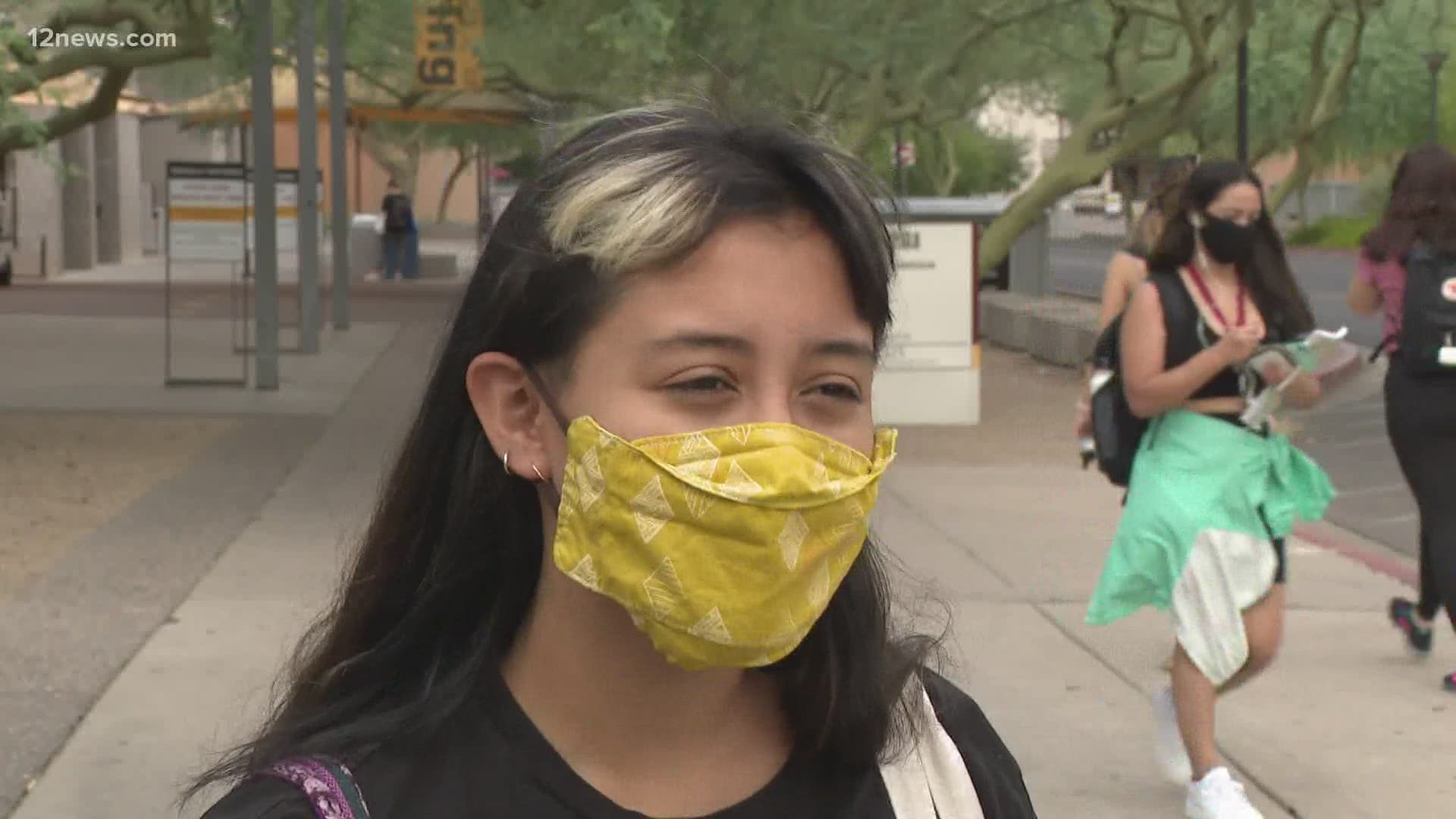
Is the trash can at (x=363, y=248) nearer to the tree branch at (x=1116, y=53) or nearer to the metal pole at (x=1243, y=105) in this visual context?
the tree branch at (x=1116, y=53)

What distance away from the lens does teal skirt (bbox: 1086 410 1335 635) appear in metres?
5.63

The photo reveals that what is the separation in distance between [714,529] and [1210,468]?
4.00 metres

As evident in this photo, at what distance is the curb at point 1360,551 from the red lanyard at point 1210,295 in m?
3.99

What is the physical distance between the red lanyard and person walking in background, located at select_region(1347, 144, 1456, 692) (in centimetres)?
161

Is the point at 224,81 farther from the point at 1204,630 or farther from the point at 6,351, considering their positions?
the point at 1204,630

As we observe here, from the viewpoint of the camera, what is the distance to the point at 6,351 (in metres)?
20.6

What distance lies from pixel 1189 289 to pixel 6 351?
54.8 feet

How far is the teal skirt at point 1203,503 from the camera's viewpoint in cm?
563

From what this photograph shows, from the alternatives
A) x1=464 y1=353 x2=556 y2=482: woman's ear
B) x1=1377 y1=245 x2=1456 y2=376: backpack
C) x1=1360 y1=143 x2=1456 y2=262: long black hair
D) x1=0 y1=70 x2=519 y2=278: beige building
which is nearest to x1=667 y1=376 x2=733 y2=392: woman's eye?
x1=464 y1=353 x2=556 y2=482: woman's ear

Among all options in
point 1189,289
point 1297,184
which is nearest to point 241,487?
point 1189,289

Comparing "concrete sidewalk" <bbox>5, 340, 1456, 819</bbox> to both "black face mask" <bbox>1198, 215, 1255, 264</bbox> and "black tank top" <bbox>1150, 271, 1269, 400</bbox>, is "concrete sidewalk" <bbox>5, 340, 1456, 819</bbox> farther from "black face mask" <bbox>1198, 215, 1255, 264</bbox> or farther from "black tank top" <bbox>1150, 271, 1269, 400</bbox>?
"black face mask" <bbox>1198, 215, 1255, 264</bbox>

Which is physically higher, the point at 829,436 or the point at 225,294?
the point at 829,436

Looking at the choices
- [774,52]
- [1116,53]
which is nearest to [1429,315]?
[774,52]

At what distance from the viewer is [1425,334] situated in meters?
7.20
